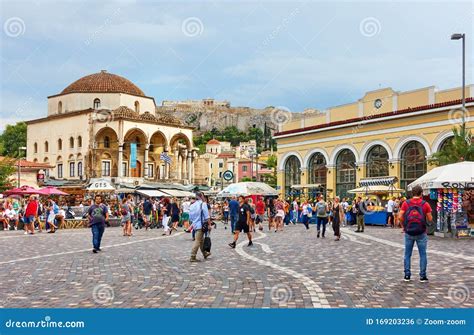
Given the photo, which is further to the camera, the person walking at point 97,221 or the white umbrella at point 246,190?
the white umbrella at point 246,190

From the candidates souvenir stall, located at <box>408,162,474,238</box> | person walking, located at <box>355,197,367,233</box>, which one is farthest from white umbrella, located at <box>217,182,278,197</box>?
souvenir stall, located at <box>408,162,474,238</box>

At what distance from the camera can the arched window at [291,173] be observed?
54438mm

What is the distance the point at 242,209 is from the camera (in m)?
18.1

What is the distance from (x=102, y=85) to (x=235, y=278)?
6308 cm

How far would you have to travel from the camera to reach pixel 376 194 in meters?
40.6

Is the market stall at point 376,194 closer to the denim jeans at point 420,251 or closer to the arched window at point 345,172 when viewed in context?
the arched window at point 345,172

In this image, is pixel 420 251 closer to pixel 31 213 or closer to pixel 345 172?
pixel 31 213

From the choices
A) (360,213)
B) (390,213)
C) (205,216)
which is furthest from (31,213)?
(390,213)

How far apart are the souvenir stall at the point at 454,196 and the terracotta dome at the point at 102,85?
173 ft

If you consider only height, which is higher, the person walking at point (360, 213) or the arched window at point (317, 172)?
the arched window at point (317, 172)

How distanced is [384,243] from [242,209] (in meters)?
5.11

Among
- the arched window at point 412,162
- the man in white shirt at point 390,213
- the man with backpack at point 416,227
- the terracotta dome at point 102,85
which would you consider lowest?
the man in white shirt at point 390,213

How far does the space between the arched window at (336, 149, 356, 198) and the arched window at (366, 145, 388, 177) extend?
166 cm

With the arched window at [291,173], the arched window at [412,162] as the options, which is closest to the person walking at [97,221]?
the arched window at [412,162]
